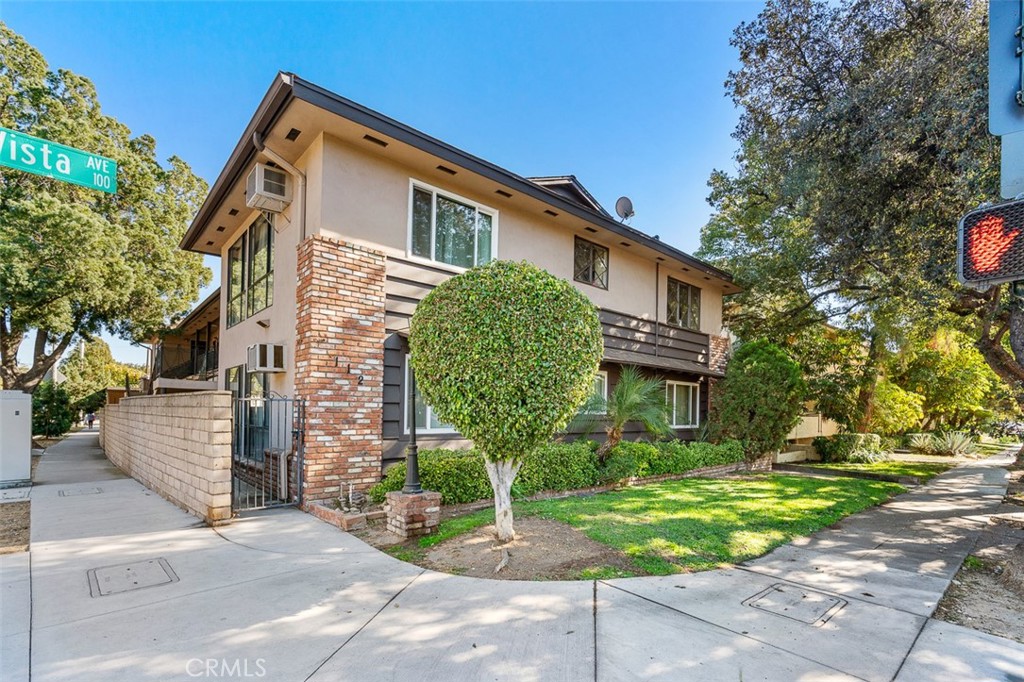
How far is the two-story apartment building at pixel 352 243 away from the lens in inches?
285

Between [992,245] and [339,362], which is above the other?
[992,245]

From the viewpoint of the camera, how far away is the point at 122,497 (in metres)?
8.27

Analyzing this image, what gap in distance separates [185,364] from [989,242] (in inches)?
969

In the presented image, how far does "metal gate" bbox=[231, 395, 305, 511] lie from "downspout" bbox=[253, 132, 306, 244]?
109 inches

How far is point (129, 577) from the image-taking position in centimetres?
461

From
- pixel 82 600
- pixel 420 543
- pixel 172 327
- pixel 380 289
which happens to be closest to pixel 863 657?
pixel 420 543

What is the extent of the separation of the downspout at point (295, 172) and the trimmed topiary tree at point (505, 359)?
11.8 ft

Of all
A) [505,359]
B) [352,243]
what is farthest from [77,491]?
[505,359]

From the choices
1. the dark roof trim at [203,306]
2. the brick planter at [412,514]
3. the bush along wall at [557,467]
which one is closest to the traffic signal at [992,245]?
the brick planter at [412,514]

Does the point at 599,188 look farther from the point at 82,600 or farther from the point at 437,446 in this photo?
the point at 82,600

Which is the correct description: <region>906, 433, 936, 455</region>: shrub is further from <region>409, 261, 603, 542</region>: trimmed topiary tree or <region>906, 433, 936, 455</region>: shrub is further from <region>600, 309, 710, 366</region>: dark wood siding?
<region>409, 261, 603, 542</region>: trimmed topiary tree

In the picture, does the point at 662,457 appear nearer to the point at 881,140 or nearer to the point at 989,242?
the point at 881,140

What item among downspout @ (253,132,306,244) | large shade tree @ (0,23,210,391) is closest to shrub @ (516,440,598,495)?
downspout @ (253,132,306,244)

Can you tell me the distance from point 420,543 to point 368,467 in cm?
226
